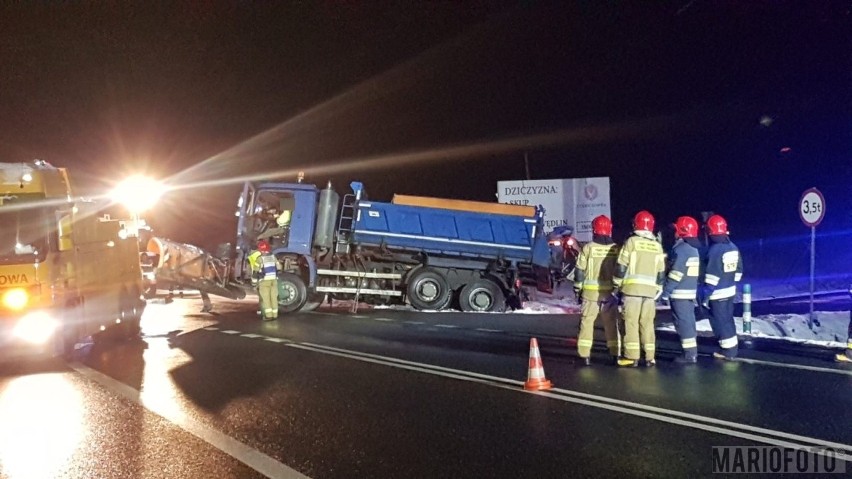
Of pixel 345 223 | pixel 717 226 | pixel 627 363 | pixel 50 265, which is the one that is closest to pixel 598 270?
pixel 627 363

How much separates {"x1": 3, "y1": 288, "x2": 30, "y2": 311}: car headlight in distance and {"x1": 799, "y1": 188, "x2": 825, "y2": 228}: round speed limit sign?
11.7 m

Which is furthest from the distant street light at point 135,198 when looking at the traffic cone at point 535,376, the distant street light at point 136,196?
the traffic cone at point 535,376

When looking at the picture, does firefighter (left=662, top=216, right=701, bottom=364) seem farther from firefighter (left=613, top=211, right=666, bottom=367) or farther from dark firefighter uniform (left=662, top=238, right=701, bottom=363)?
firefighter (left=613, top=211, right=666, bottom=367)

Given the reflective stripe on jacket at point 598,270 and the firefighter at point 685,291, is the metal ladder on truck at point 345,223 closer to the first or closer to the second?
the reflective stripe on jacket at point 598,270

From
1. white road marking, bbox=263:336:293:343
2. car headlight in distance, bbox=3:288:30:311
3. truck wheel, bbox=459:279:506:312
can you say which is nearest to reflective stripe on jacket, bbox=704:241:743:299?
white road marking, bbox=263:336:293:343

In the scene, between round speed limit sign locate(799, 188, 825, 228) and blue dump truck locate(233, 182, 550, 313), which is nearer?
round speed limit sign locate(799, 188, 825, 228)

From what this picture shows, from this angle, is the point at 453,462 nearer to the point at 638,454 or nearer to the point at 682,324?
the point at 638,454

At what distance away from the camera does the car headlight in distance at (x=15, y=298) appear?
29.9ft

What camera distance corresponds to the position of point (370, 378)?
27.3 feet

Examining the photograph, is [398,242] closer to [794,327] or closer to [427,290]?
[427,290]

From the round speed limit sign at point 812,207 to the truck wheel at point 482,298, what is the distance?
7.47 meters

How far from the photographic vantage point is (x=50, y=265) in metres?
9.47

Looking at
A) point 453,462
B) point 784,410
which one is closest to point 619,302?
point 784,410

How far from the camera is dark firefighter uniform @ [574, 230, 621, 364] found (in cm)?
880
